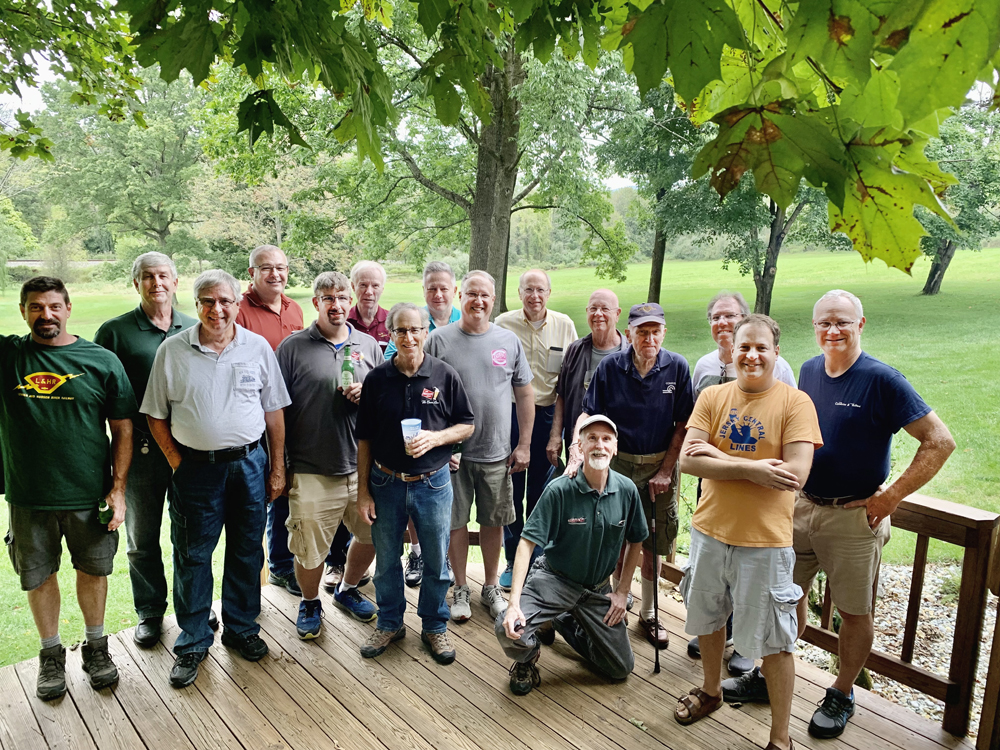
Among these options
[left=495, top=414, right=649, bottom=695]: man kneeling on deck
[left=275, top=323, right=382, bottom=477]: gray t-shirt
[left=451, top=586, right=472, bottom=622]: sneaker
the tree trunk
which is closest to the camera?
[left=495, top=414, right=649, bottom=695]: man kneeling on deck

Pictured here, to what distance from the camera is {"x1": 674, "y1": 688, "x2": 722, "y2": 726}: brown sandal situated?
8.38 feet

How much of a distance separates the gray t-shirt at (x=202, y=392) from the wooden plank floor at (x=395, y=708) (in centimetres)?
109

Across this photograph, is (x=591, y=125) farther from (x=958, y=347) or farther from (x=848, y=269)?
(x=848, y=269)

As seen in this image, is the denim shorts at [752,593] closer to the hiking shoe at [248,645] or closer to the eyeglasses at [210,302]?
the hiking shoe at [248,645]

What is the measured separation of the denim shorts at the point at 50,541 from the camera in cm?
260

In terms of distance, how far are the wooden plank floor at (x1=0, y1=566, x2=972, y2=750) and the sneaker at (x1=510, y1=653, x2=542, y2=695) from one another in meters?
0.03

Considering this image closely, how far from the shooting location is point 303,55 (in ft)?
4.66

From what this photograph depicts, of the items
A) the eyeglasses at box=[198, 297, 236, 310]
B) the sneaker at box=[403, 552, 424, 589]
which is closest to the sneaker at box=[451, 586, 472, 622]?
the sneaker at box=[403, 552, 424, 589]

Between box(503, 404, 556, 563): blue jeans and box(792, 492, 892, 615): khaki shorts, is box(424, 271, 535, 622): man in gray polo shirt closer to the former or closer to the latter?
box(503, 404, 556, 563): blue jeans

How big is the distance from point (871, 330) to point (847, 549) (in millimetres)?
11089

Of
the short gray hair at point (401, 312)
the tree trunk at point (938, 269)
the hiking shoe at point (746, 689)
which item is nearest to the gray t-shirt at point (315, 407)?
the short gray hair at point (401, 312)

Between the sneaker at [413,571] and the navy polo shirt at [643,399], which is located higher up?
the navy polo shirt at [643,399]

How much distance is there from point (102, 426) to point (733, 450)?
2.60m

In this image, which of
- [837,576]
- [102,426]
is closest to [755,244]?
[837,576]
